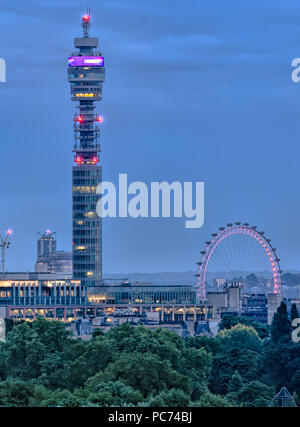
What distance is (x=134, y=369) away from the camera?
95.2 metres

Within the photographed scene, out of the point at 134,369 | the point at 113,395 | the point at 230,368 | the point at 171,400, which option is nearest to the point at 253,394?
the point at 134,369

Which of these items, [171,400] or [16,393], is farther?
[16,393]

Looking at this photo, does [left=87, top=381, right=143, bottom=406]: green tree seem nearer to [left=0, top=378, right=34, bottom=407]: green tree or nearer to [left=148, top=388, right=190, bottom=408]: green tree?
[left=148, top=388, right=190, bottom=408]: green tree

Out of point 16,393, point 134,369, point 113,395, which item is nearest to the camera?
point 113,395

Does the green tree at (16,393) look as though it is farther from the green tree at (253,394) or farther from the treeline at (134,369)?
the green tree at (253,394)

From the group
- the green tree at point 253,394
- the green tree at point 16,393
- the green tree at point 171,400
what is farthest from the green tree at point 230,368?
the green tree at point 171,400

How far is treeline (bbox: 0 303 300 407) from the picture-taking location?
84.1 metres

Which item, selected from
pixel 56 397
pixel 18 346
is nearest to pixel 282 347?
pixel 18 346

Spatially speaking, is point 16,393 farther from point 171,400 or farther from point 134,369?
point 134,369

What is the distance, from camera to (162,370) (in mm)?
97000

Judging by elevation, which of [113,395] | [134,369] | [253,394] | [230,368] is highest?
[134,369]

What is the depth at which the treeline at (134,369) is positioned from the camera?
8412 cm

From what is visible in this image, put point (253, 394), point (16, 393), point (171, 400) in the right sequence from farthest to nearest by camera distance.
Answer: point (253, 394), point (16, 393), point (171, 400)

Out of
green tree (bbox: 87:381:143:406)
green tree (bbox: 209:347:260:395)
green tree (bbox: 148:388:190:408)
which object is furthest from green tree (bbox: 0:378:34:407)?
green tree (bbox: 209:347:260:395)
